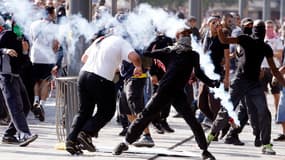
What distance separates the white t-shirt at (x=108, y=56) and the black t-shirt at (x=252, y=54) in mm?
1873

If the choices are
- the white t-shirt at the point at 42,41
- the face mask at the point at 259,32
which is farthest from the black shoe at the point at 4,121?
the face mask at the point at 259,32

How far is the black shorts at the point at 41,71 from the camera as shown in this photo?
15.5 metres

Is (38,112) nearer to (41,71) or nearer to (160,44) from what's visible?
(41,71)

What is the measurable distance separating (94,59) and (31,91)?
11.7 feet

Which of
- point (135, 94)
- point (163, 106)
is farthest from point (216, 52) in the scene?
point (163, 106)

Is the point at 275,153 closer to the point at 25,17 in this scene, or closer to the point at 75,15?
the point at 75,15

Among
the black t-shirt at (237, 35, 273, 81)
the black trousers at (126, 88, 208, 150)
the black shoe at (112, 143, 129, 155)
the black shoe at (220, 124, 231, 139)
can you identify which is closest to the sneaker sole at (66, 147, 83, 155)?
the black shoe at (112, 143, 129, 155)

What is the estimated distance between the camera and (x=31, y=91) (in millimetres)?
14242

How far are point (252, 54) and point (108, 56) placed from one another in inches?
85.8

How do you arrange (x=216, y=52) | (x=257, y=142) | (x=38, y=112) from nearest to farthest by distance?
(x=257, y=142) < (x=216, y=52) < (x=38, y=112)

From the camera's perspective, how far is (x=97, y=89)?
10.8m

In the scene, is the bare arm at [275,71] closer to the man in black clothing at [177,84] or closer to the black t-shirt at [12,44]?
the man in black clothing at [177,84]

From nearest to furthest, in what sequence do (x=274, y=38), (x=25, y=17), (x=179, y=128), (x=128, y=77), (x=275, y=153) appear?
(x=275, y=153) < (x=128, y=77) < (x=25, y=17) < (x=179, y=128) < (x=274, y=38)

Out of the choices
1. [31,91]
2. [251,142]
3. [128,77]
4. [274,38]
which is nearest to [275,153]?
[251,142]
